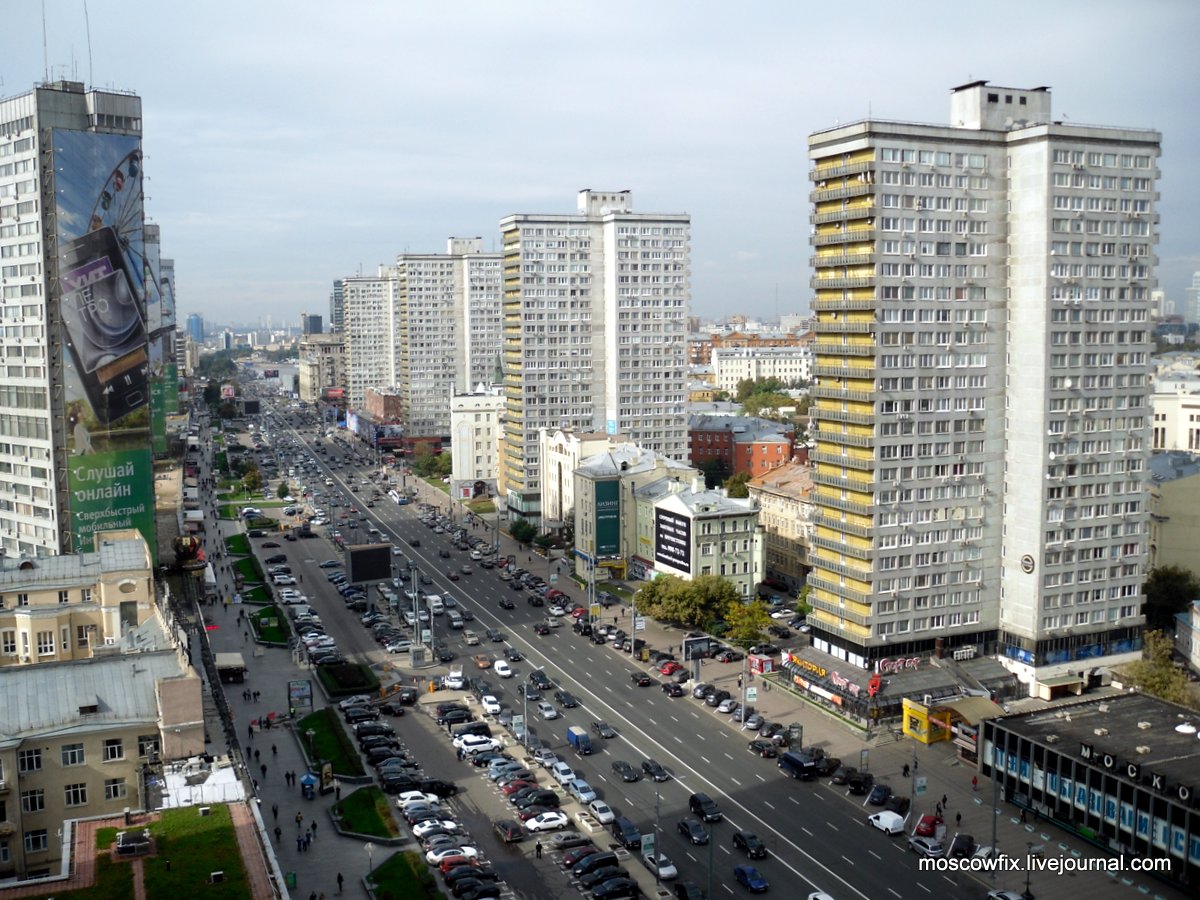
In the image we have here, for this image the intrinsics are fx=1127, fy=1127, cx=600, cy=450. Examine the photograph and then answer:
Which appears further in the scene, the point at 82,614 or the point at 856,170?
the point at 856,170

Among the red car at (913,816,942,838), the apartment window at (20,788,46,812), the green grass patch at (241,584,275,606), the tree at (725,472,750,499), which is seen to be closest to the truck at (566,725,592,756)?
the red car at (913,816,942,838)

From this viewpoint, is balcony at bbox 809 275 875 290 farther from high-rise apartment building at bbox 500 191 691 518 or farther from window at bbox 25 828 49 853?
high-rise apartment building at bbox 500 191 691 518

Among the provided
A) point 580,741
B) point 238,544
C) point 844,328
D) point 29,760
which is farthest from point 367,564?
point 29,760

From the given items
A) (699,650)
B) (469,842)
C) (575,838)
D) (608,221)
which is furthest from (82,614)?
(608,221)

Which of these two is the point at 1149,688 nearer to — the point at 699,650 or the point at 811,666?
the point at 811,666

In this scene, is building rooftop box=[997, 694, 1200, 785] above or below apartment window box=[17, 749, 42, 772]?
below
